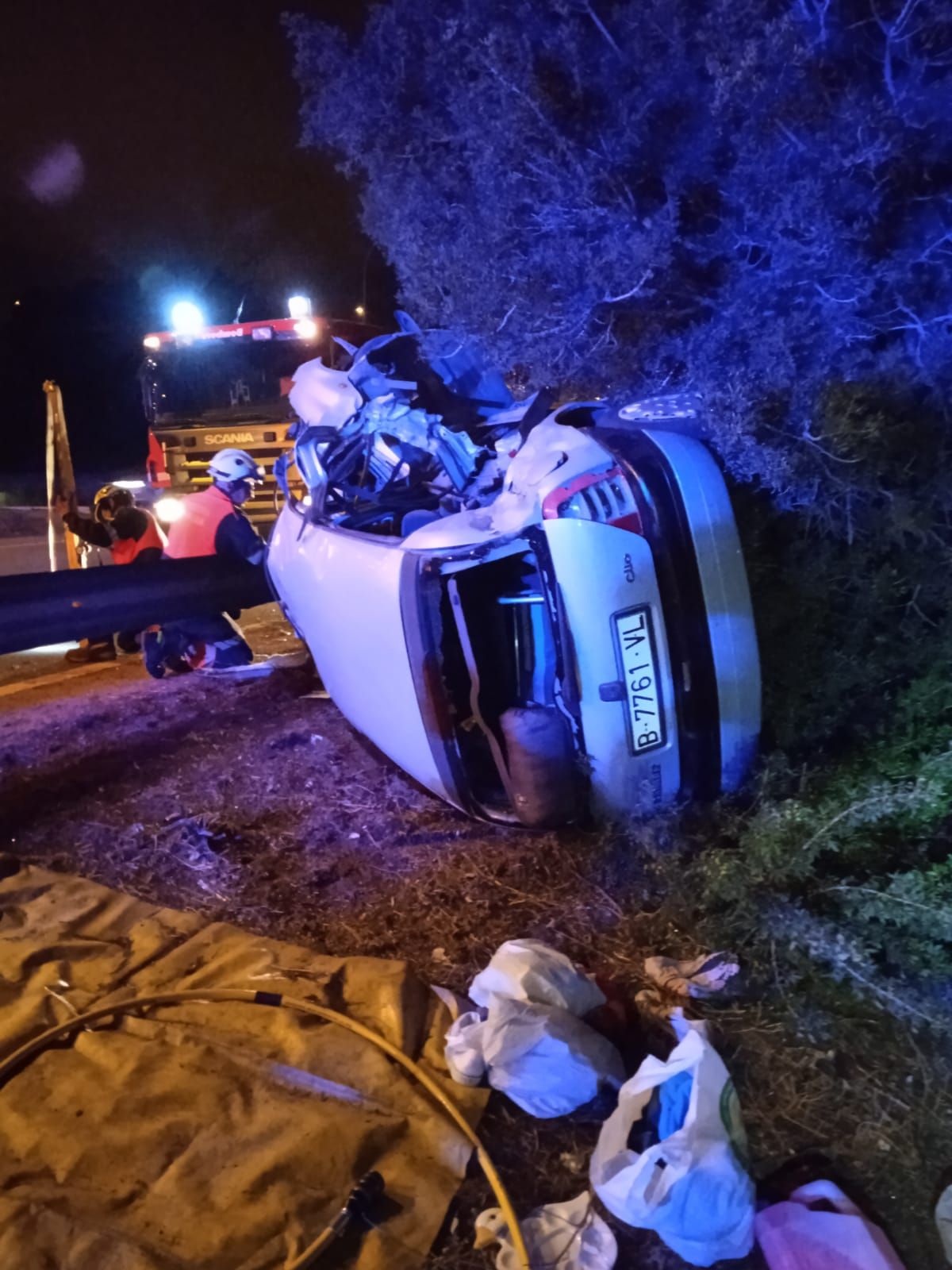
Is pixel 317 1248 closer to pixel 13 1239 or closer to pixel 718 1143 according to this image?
pixel 13 1239

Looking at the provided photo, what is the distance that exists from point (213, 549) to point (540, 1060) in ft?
15.3

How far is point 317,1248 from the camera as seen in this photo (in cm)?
208

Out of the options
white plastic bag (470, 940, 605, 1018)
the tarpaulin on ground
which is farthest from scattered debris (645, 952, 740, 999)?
the tarpaulin on ground

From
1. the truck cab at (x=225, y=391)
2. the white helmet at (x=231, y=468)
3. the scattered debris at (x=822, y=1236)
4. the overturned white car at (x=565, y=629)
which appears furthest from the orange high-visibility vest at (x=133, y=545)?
the scattered debris at (x=822, y=1236)

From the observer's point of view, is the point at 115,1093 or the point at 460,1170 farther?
the point at 115,1093

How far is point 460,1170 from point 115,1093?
3.43 feet

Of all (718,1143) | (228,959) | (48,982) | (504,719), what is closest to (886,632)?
(504,719)

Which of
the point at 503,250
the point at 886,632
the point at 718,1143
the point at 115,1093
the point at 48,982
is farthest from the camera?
the point at 503,250

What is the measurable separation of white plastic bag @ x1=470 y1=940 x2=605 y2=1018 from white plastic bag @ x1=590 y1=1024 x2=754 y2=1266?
45 centimetres

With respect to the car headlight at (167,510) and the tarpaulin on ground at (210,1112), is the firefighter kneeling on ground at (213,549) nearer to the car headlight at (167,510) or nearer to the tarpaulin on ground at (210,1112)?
the car headlight at (167,510)

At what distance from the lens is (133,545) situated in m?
6.81

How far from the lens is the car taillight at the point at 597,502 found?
10.6 feet

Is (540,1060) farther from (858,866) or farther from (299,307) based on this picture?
(299,307)

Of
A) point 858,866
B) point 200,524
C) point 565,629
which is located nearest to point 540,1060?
point 858,866
